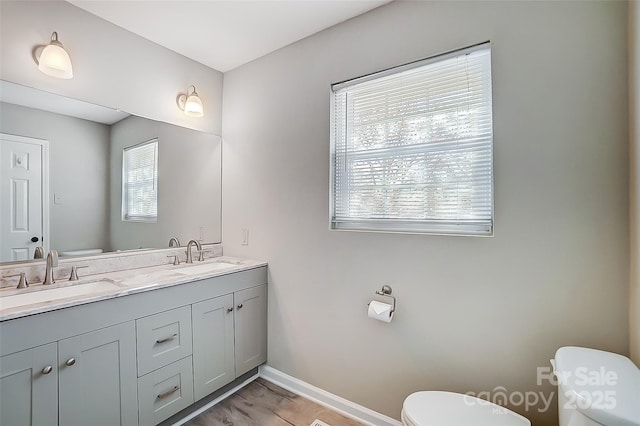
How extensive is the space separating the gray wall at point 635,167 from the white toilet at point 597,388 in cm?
15

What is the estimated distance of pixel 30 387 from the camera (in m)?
1.20

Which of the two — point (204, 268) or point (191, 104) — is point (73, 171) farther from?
point (204, 268)

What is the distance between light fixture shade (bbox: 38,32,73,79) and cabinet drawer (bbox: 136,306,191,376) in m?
1.52

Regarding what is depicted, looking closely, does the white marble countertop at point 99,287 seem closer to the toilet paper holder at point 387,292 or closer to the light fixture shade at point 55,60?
the toilet paper holder at point 387,292

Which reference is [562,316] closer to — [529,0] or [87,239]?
[529,0]

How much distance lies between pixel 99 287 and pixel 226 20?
1.87m

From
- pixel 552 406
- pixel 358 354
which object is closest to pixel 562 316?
pixel 552 406

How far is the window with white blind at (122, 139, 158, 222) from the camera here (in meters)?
2.08

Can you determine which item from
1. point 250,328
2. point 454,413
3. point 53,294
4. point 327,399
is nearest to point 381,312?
point 454,413

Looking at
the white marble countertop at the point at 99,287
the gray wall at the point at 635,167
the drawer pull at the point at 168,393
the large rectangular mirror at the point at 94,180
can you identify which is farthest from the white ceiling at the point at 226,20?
the drawer pull at the point at 168,393

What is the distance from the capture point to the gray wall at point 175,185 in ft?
6.70

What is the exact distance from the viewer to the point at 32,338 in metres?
1.21

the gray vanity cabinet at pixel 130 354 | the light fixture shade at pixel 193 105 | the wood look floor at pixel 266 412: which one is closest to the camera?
the gray vanity cabinet at pixel 130 354

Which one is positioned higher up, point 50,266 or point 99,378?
point 50,266
